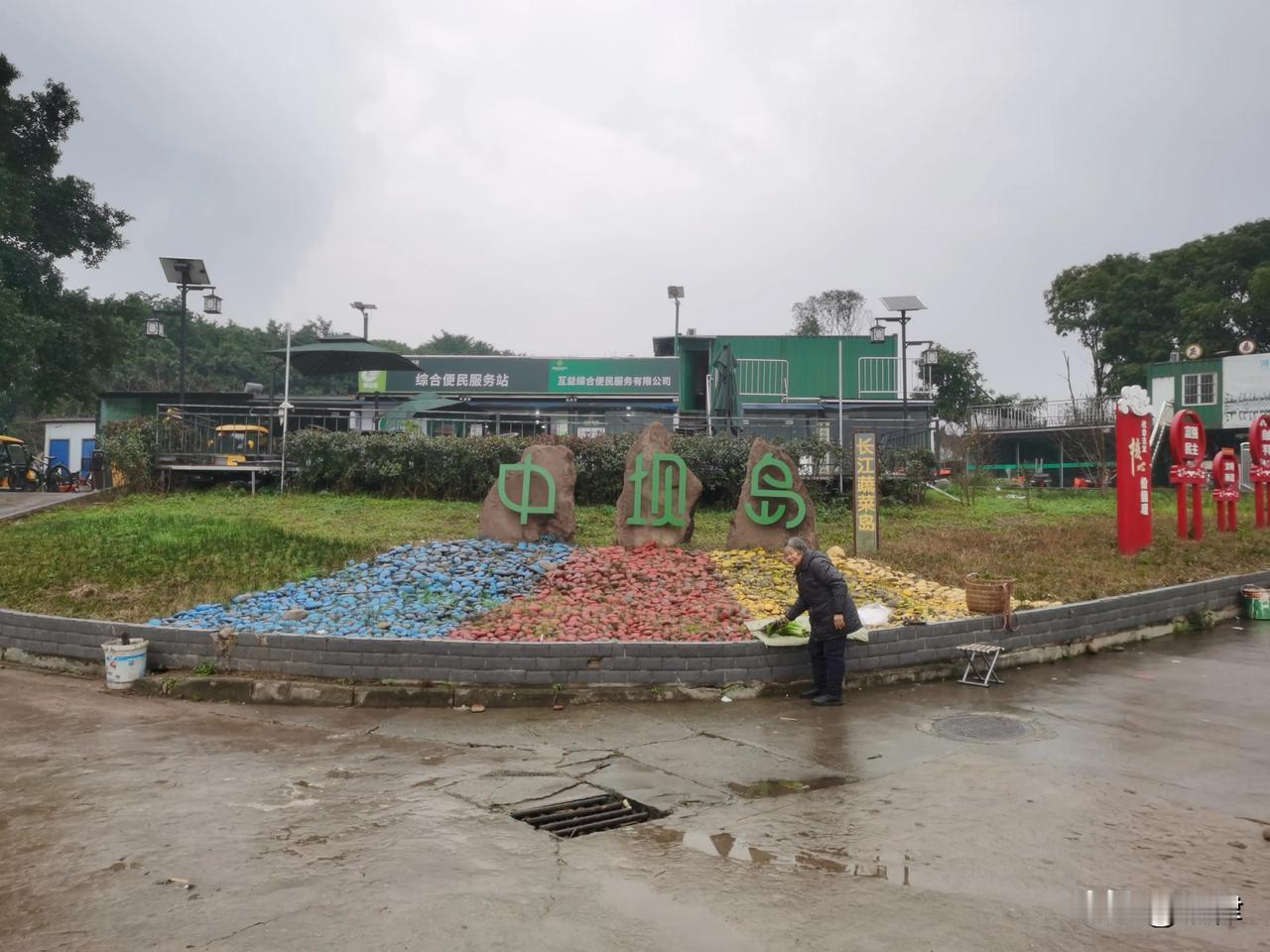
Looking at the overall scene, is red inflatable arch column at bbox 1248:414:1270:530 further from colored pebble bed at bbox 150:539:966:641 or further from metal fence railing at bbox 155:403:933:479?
colored pebble bed at bbox 150:539:966:641

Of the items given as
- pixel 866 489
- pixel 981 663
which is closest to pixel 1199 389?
pixel 866 489

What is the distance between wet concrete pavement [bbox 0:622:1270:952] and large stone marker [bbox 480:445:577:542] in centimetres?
500

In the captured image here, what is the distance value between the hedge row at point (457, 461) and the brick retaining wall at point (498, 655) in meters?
8.16

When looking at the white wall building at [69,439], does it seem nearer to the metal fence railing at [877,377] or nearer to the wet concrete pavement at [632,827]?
the metal fence railing at [877,377]

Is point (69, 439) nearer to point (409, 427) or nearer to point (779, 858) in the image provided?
point (409, 427)

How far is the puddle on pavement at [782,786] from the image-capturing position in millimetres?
5055

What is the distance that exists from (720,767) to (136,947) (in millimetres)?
3345

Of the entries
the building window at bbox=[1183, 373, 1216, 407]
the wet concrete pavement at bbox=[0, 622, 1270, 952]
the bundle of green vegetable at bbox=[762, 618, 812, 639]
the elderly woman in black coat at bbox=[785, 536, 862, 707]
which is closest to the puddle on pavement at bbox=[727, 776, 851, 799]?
the wet concrete pavement at bbox=[0, 622, 1270, 952]

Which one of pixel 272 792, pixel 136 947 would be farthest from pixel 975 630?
pixel 136 947

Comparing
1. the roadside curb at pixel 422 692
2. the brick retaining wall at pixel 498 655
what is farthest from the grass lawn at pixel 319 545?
the roadside curb at pixel 422 692

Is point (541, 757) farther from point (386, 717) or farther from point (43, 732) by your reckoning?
point (43, 732)

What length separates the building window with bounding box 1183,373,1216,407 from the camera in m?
32.5

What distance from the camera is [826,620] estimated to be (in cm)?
731

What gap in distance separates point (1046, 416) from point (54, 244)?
34.8 metres
